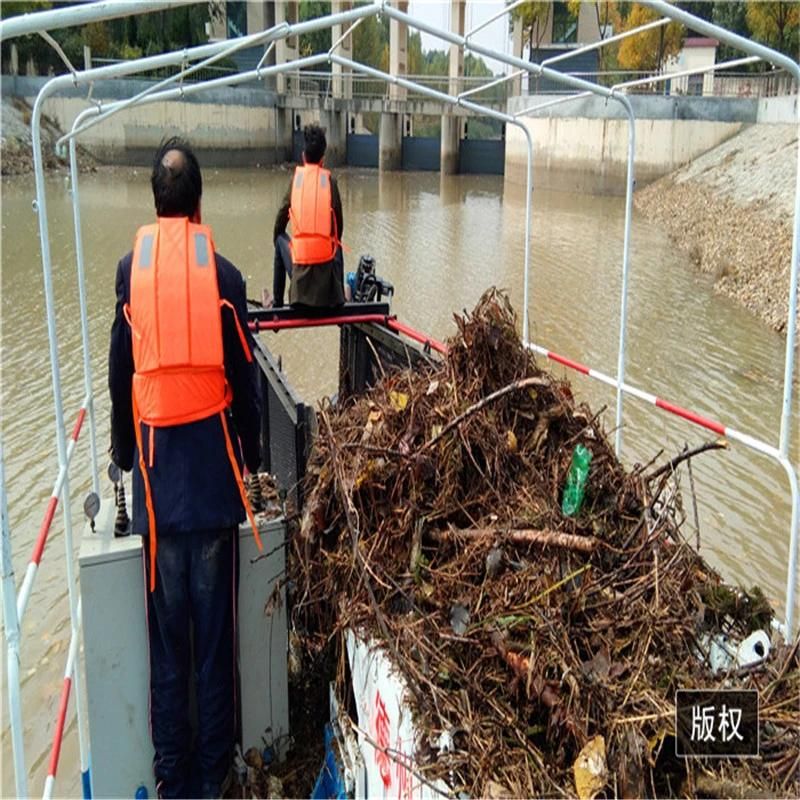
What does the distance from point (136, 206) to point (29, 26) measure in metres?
21.6

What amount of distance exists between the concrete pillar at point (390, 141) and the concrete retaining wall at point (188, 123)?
14.2 feet

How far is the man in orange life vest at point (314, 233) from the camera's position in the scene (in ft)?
16.5

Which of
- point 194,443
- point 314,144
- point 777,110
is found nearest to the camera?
point 194,443

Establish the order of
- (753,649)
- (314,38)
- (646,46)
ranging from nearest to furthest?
1. (753,649)
2. (646,46)
3. (314,38)

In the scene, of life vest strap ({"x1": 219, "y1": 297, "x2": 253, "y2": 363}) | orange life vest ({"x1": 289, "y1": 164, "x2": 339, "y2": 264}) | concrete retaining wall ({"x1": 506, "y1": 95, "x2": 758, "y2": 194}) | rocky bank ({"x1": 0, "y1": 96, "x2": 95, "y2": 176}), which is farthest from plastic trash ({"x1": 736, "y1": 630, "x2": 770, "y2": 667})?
rocky bank ({"x1": 0, "y1": 96, "x2": 95, "y2": 176})

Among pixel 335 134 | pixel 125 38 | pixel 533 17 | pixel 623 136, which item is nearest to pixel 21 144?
pixel 125 38

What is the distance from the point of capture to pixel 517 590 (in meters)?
2.41

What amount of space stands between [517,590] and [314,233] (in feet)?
10.6

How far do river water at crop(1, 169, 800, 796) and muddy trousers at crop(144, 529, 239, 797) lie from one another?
1105mm

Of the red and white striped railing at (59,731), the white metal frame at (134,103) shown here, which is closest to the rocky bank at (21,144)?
the white metal frame at (134,103)

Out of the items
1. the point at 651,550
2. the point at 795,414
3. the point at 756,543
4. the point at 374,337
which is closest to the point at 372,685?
the point at 651,550

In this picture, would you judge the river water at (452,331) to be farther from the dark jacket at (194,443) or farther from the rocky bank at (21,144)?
the rocky bank at (21,144)

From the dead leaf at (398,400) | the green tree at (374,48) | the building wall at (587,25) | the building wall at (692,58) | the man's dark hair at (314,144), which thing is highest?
the green tree at (374,48)

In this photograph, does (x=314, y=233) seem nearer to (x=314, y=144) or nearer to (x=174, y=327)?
(x=314, y=144)
